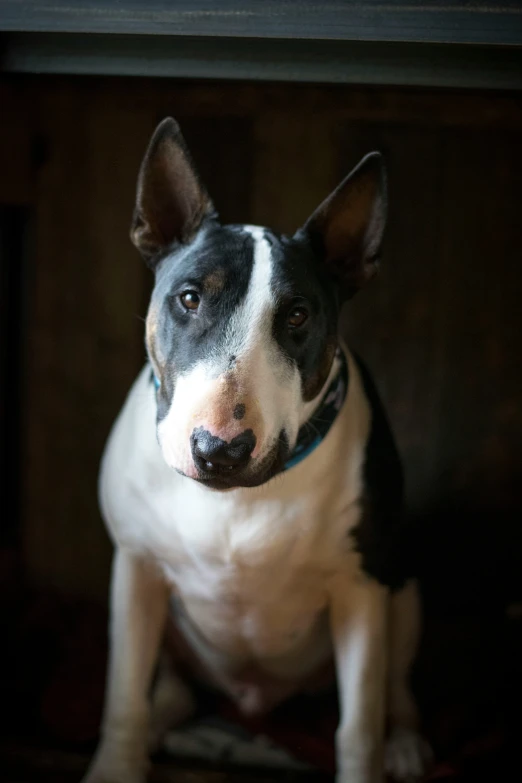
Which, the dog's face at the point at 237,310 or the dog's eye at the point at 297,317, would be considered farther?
the dog's eye at the point at 297,317

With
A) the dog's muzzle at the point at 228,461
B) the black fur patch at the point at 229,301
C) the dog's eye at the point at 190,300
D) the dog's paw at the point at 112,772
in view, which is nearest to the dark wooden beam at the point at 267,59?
the black fur patch at the point at 229,301

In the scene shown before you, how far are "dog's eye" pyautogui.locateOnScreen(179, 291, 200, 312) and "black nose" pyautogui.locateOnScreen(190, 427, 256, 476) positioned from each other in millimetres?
206

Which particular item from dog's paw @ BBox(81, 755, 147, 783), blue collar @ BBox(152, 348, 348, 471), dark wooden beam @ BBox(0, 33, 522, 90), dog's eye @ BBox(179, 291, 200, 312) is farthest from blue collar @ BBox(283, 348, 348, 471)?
dog's paw @ BBox(81, 755, 147, 783)

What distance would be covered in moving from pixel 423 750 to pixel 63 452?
1.01m

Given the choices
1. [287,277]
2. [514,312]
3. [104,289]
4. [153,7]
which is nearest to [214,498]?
[287,277]

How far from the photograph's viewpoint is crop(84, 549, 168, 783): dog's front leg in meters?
1.44

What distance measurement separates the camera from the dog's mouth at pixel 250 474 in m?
1.13

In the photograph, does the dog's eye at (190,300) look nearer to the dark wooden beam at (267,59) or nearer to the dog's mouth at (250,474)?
the dog's mouth at (250,474)

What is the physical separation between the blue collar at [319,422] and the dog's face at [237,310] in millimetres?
27

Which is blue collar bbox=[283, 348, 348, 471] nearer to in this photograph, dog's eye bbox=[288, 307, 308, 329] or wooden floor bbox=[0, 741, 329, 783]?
dog's eye bbox=[288, 307, 308, 329]

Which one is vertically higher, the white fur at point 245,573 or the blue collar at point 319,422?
the blue collar at point 319,422

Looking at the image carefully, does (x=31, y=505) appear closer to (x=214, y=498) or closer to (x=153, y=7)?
(x=214, y=498)

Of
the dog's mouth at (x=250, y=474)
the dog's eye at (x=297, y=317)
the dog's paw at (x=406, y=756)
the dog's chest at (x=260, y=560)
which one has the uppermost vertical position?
the dog's eye at (x=297, y=317)

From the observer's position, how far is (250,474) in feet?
3.72
